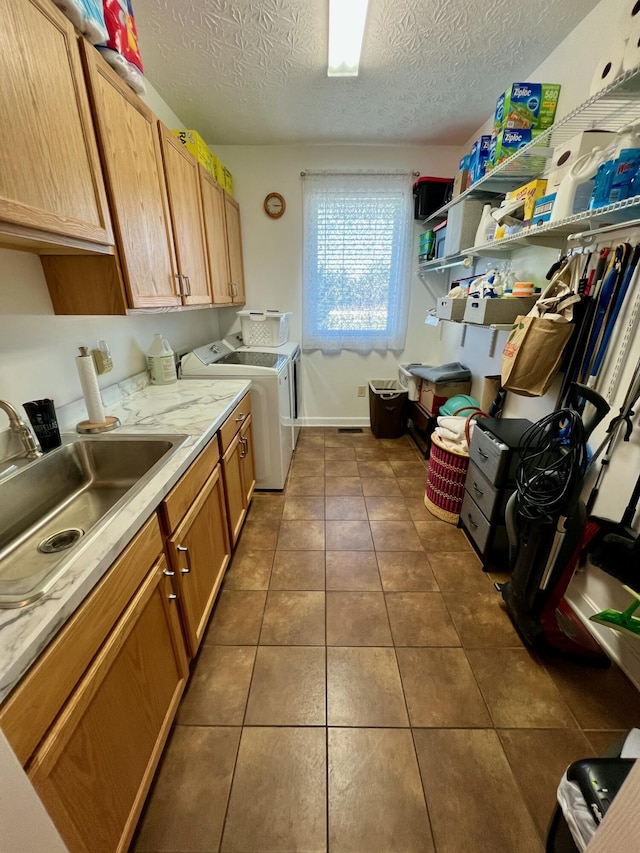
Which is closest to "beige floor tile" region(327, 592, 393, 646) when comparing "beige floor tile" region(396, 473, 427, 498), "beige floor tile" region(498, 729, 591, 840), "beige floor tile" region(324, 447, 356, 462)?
"beige floor tile" region(498, 729, 591, 840)

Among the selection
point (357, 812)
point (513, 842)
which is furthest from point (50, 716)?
point (513, 842)

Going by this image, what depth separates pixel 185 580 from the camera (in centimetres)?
121

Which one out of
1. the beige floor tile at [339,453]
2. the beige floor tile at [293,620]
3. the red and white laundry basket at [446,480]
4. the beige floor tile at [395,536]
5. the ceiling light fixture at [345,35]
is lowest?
the beige floor tile at [293,620]

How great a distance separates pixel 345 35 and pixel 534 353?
1.87 m

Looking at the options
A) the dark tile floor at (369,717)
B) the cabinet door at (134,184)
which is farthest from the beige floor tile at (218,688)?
the cabinet door at (134,184)

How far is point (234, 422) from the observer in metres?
1.87

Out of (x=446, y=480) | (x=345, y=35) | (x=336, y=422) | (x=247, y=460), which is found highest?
(x=345, y=35)

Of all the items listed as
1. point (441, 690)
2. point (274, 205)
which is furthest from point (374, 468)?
point (274, 205)

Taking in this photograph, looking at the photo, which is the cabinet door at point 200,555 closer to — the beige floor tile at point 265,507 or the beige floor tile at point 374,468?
the beige floor tile at point 265,507

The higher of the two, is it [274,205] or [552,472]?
[274,205]

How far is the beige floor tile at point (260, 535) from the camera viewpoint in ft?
6.65

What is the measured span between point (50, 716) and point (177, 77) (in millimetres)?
3041

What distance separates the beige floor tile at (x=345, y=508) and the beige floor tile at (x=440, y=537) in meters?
0.38

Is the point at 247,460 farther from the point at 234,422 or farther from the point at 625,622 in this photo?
the point at 625,622
